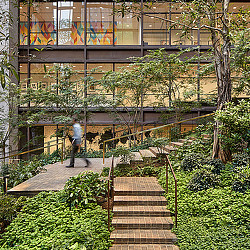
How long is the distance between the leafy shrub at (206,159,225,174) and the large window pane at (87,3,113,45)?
33.8 ft

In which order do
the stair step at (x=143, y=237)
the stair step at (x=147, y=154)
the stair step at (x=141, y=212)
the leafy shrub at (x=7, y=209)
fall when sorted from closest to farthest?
the stair step at (x=143, y=237) < the leafy shrub at (x=7, y=209) < the stair step at (x=141, y=212) < the stair step at (x=147, y=154)

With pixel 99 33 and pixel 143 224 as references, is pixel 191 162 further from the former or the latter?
pixel 99 33

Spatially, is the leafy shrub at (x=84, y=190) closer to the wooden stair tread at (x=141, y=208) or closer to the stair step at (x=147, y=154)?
the wooden stair tread at (x=141, y=208)

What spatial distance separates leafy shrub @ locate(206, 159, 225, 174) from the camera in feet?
20.4

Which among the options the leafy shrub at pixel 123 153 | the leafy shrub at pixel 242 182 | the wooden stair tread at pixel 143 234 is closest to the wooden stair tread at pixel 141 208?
the wooden stair tread at pixel 143 234

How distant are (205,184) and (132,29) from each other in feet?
37.6

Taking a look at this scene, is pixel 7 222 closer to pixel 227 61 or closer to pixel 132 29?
pixel 227 61

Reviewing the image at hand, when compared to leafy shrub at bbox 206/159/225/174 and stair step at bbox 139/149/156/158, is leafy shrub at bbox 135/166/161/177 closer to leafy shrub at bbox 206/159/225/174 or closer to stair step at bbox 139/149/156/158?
stair step at bbox 139/149/156/158

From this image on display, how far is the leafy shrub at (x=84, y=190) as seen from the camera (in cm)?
504

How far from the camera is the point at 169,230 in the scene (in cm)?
459

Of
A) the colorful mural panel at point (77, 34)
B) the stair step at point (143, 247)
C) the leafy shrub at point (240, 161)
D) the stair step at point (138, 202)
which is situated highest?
the colorful mural panel at point (77, 34)

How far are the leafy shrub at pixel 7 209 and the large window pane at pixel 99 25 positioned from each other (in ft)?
36.5

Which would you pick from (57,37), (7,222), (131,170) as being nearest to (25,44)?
(57,37)

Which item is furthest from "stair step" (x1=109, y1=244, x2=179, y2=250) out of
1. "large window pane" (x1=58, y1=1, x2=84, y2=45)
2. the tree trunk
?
"large window pane" (x1=58, y1=1, x2=84, y2=45)
